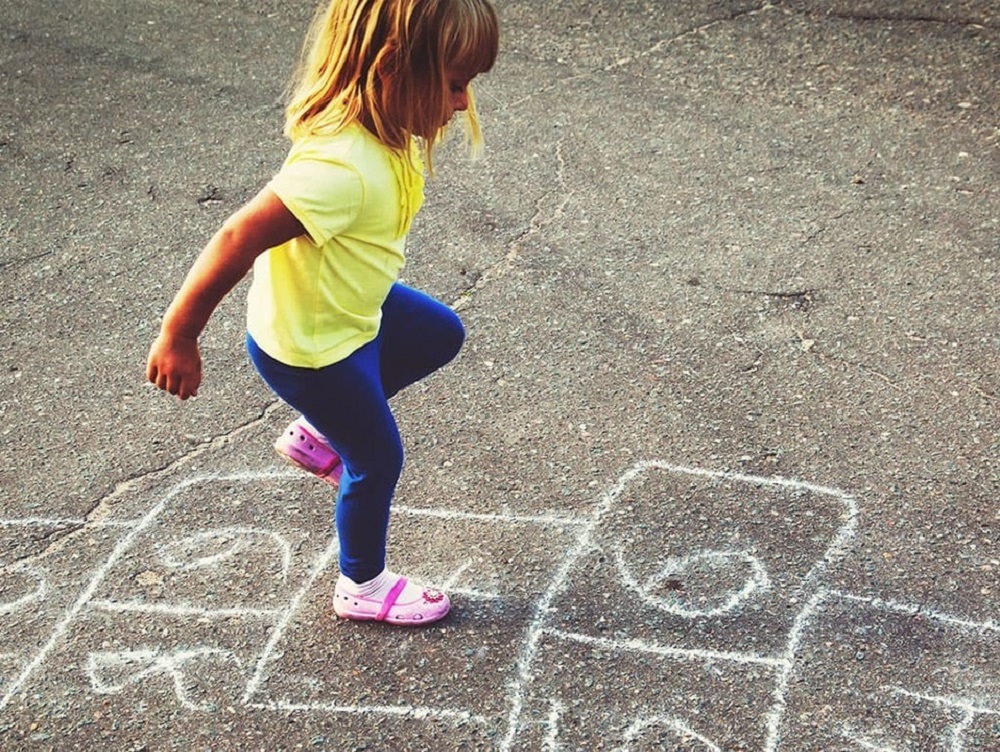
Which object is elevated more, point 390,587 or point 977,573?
Answer: point 390,587

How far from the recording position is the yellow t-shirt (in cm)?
235

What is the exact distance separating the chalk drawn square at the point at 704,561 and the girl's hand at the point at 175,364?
0.98 m

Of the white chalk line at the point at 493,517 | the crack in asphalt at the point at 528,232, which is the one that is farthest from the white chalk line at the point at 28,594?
the crack in asphalt at the point at 528,232

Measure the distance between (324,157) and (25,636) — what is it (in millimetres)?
1310

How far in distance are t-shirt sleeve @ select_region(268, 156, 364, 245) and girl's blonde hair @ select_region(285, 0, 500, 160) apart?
83 mm

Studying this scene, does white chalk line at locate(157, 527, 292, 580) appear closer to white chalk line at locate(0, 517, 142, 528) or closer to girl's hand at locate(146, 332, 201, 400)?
white chalk line at locate(0, 517, 142, 528)

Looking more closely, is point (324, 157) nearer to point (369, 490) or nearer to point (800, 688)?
point (369, 490)

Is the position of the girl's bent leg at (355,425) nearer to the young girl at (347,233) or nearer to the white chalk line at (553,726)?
the young girl at (347,233)

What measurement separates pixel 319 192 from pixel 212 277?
256mm

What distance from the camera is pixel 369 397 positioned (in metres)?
2.60

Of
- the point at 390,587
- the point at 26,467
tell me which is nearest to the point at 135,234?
the point at 26,467

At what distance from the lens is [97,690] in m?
2.72

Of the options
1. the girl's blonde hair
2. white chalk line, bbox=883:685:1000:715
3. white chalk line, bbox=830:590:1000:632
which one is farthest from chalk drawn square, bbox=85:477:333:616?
white chalk line, bbox=883:685:1000:715

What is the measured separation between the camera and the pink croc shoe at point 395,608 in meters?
2.87
